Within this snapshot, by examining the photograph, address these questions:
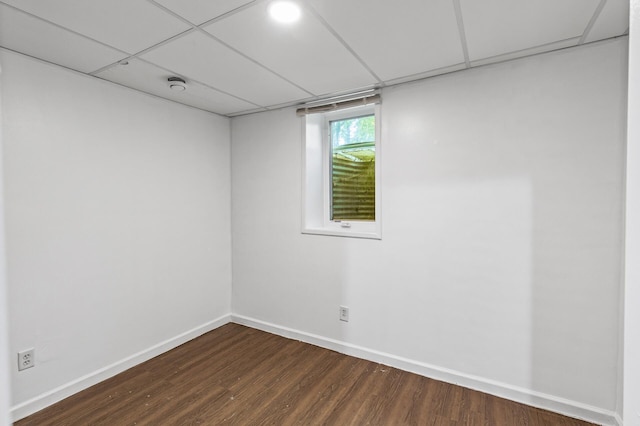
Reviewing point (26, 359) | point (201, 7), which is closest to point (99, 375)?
point (26, 359)

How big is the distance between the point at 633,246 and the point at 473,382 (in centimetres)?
208

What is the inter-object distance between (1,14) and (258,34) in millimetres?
1242

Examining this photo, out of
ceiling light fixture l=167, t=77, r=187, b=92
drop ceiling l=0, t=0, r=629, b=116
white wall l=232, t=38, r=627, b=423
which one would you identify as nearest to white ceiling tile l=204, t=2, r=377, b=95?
drop ceiling l=0, t=0, r=629, b=116

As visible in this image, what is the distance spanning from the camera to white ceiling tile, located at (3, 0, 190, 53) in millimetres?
1529

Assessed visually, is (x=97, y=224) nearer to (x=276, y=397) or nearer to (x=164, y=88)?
(x=164, y=88)

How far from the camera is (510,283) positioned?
2.18 metres

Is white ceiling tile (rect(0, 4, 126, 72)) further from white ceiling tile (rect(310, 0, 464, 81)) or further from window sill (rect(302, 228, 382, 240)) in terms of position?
window sill (rect(302, 228, 382, 240))

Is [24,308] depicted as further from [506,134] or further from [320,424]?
[506,134]

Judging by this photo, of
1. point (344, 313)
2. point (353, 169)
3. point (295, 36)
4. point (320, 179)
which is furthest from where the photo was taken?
point (320, 179)

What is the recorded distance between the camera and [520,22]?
170 centimetres

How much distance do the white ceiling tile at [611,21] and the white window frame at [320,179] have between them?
142 centimetres

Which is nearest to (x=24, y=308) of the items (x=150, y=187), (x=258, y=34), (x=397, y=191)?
(x=150, y=187)

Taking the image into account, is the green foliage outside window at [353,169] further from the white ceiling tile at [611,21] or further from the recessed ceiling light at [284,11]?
the white ceiling tile at [611,21]

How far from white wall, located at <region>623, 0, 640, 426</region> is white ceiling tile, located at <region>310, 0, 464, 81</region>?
1.13m
